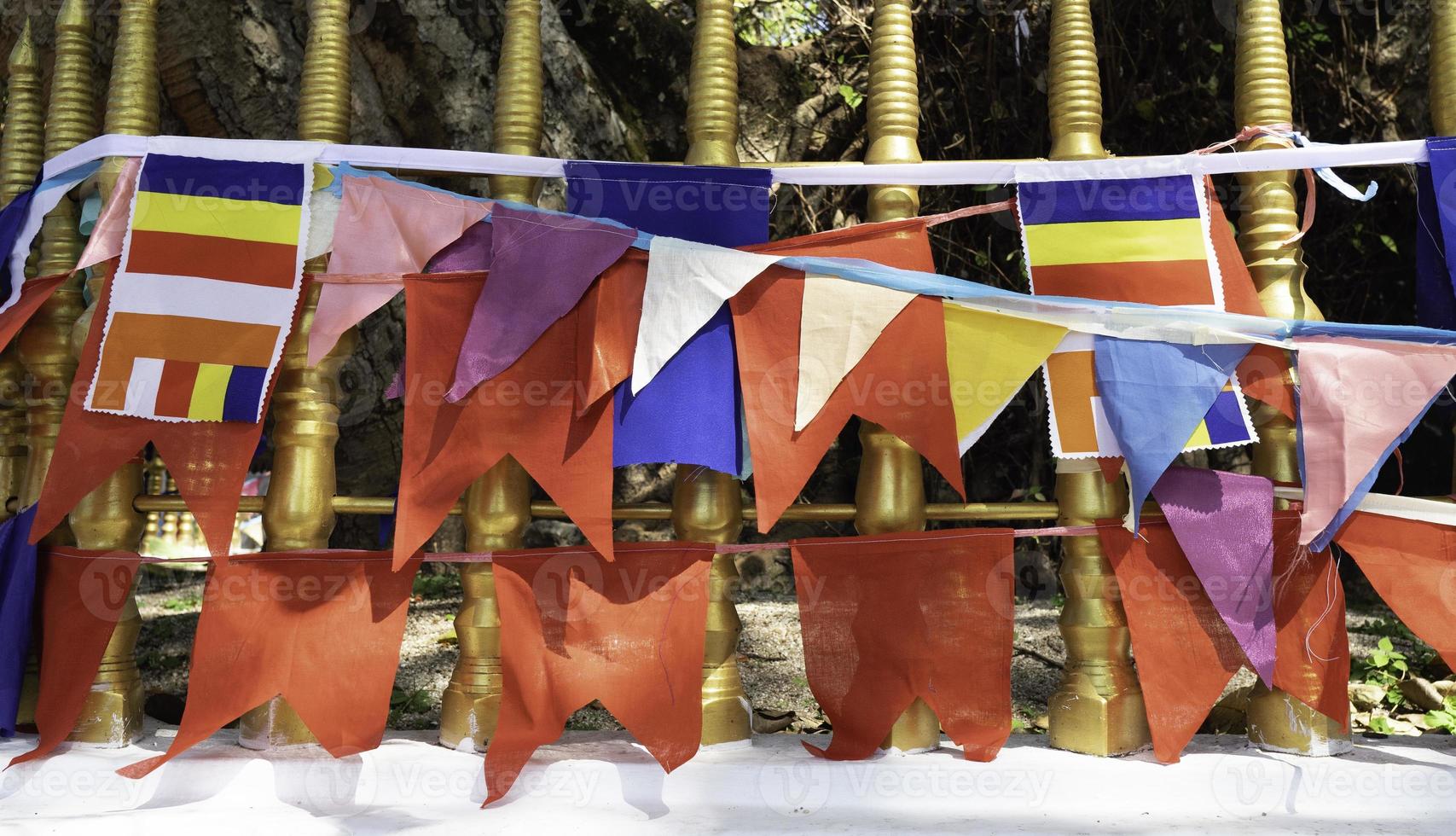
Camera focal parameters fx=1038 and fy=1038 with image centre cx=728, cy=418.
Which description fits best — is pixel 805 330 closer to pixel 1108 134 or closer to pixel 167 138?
pixel 167 138

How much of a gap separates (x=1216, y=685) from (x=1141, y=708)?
149mm

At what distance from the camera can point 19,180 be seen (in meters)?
2.43

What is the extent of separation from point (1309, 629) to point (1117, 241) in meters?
0.85

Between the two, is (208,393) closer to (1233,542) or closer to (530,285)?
(530,285)

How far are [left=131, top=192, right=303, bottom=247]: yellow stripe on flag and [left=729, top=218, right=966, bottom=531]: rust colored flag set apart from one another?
0.94 m

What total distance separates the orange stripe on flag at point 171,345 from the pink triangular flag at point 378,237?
0.36ft

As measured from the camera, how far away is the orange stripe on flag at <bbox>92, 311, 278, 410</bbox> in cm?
204

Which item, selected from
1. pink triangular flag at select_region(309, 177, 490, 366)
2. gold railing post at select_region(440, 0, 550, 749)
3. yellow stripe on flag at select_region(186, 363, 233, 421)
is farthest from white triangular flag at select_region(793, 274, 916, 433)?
yellow stripe on flag at select_region(186, 363, 233, 421)

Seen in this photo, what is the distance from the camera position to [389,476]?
4441 millimetres

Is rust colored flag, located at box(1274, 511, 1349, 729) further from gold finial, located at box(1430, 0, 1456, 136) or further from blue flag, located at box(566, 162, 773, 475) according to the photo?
blue flag, located at box(566, 162, 773, 475)

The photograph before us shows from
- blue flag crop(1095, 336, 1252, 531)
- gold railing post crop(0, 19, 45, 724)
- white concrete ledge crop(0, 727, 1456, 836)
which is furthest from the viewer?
gold railing post crop(0, 19, 45, 724)

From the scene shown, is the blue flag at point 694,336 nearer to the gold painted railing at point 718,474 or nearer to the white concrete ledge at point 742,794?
the gold painted railing at point 718,474

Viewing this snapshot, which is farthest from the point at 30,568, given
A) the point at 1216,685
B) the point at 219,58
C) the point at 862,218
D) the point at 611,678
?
the point at 862,218

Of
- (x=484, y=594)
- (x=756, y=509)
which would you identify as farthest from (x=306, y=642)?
(x=756, y=509)
